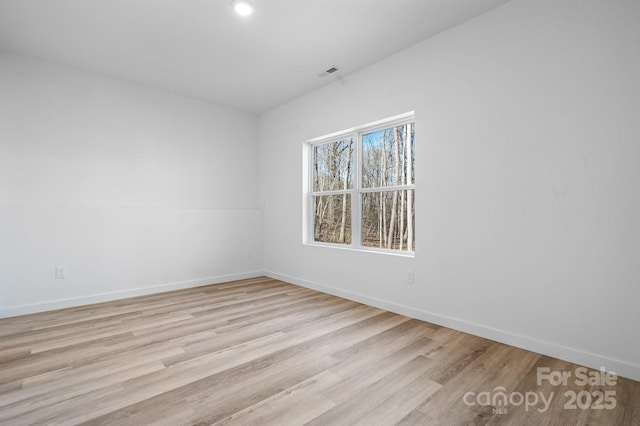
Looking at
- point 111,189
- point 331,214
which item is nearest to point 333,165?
point 331,214

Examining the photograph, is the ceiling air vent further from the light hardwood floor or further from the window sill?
the light hardwood floor

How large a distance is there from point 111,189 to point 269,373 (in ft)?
10.5

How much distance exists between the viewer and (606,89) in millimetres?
2094

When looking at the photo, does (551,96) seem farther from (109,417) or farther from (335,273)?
(109,417)

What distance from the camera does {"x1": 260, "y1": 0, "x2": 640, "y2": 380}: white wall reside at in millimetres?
2049

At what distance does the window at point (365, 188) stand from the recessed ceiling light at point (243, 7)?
69.7 inches

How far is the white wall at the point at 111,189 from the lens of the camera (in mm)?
3306

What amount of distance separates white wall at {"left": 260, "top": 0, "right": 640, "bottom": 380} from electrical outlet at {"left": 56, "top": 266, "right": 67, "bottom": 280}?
350cm

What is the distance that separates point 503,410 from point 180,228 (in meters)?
4.13

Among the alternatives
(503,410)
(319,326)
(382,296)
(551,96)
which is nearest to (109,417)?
(319,326)

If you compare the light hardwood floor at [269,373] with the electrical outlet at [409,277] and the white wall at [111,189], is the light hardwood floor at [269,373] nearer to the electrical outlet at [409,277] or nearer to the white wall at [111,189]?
the electrical outlet at [409,277]

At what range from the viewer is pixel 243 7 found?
8.32ft

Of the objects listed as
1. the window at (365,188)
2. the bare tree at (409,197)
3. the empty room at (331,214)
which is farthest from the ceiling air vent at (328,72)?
the bare tree at (409,197)

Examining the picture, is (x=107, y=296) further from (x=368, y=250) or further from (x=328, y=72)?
(x=328, y=72)
